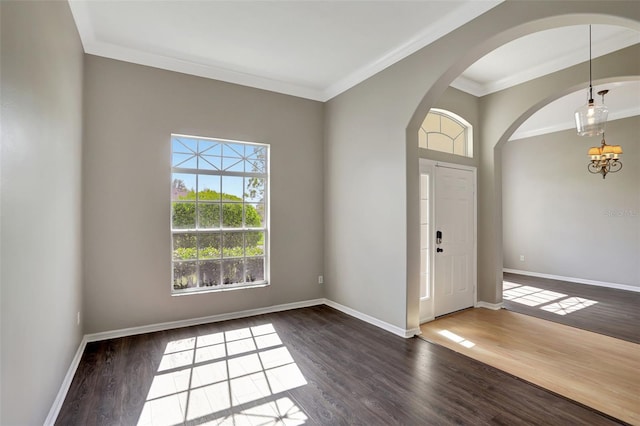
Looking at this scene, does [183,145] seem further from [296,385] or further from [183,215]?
[296,385]

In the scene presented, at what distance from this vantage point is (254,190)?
14.1 ft

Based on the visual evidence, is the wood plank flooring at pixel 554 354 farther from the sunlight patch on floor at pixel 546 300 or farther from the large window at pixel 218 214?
the large window at pixel 218 214

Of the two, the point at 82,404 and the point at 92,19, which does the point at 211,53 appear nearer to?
the point at 92,19

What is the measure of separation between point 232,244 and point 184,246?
59cm

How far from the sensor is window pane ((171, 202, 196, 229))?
3.76 meters

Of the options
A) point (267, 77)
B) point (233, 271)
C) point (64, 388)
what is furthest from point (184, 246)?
point (267, 77)

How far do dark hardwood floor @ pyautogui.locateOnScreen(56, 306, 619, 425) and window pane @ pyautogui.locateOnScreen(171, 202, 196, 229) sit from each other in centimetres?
127

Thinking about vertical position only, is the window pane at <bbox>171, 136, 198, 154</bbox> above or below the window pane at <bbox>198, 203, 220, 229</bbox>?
above

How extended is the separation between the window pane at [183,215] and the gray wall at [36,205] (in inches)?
43.2

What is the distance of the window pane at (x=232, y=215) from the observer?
4.06 m

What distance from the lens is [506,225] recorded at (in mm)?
7355

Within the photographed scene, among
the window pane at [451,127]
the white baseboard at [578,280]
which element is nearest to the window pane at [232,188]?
the window pane at [451,127]

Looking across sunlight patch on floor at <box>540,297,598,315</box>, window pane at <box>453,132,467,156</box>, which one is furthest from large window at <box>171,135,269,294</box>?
sunlight patch on floor at <box>540,297,598,315</box>

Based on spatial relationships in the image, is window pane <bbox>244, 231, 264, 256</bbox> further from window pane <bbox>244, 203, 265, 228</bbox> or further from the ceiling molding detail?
the ceiling molding detail
